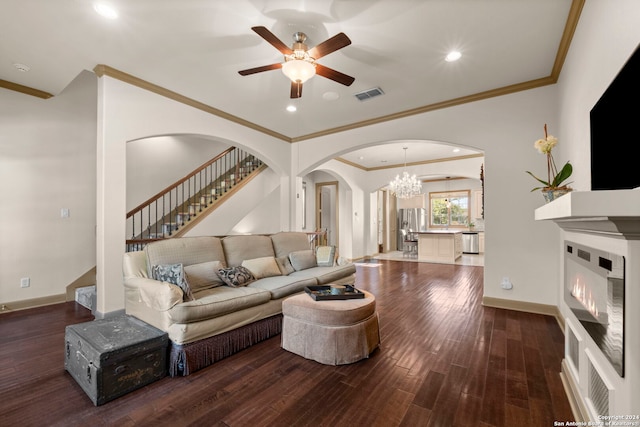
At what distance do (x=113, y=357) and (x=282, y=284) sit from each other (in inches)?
64.5

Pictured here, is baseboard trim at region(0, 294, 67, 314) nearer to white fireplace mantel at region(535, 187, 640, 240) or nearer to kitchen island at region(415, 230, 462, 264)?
white fireplace mantel at region(535, 187, 640, 240)

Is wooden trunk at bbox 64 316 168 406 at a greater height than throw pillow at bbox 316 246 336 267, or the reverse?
throw pillow at bbox 316 246 336 267

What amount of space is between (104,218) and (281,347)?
247 centimetres

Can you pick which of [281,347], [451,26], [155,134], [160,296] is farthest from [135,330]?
[451,26]

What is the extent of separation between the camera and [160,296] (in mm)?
2340

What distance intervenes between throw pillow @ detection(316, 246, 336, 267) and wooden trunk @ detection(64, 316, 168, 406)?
247cm

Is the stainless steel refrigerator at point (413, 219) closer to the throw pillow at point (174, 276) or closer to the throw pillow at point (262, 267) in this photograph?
the throw pillow at point (262, 267)

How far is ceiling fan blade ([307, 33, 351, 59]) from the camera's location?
226 cm

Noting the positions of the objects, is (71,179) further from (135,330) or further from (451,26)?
(451,26)

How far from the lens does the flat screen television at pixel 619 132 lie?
1246mm

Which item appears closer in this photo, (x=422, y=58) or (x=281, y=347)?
(x=281, y=347)

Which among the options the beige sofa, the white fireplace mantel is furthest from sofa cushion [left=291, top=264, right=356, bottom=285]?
the white fireplace mantel

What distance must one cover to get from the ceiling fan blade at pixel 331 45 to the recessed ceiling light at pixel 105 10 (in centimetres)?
171

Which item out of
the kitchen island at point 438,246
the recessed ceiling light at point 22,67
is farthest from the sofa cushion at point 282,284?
the kitchen island at point 438,246
